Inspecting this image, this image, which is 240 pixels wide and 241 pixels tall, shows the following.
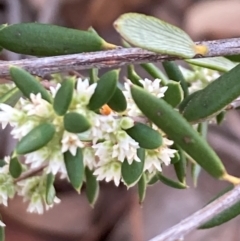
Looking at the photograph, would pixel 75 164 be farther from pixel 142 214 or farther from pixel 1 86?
pixel 142 214

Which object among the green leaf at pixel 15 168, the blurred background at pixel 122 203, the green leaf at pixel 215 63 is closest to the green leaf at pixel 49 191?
the green leaf at pixel 15 168

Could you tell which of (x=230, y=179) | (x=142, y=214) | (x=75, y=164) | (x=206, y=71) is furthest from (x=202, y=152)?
(x=142, y=214)

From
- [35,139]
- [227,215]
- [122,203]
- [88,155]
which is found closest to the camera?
[35,139]

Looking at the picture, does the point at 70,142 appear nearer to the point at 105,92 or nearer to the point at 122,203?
the point at 105,92

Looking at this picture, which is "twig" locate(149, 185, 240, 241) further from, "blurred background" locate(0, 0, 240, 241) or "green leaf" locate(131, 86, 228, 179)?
"blurred background" locate(0, 0, 240, 241)

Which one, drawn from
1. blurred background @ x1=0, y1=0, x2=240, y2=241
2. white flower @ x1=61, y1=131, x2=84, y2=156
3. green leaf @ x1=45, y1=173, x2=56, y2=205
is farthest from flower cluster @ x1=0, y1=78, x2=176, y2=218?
blurred background @ x1=0, y1=0, x2=240, y2=241

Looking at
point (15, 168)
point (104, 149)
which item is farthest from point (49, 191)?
point (104, 149)
